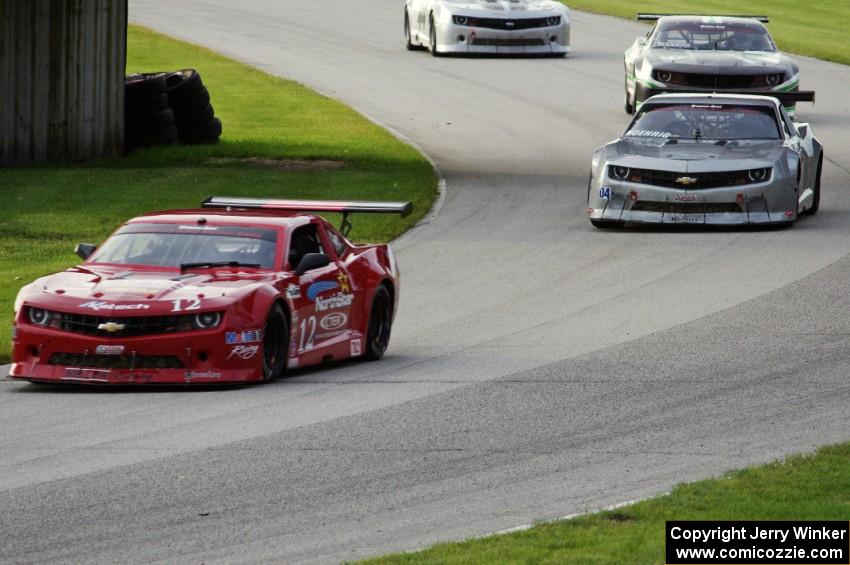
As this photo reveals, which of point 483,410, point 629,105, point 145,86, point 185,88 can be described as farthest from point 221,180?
point 483,410

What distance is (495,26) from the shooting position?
38875 mm

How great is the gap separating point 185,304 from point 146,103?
52.9 ft

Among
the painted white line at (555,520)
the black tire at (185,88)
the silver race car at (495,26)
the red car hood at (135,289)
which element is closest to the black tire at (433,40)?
the silver race car at (495,26)

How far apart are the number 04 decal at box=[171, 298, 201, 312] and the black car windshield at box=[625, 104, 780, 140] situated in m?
10.7

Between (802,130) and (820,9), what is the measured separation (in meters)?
34.3

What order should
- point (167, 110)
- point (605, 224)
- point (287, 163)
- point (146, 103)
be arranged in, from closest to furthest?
point (605, 224)
point (287, 163)
point (146, 103)
point (167, 110)

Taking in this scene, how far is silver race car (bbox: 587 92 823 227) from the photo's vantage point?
2083cm

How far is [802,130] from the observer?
22656mm

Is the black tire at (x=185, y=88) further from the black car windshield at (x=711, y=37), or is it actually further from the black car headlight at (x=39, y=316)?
the black car headlight at (x=39, y=316)

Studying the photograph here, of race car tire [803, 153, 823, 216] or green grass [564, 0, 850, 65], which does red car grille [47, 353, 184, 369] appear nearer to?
race car tire [803, 153, 823, 216]

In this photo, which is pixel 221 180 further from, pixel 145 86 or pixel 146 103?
pixel 146 103

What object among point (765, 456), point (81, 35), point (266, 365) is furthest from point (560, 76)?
point (765, 456)

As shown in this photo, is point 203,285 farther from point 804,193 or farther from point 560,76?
point 560,76

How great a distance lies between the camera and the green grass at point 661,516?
309 inches
